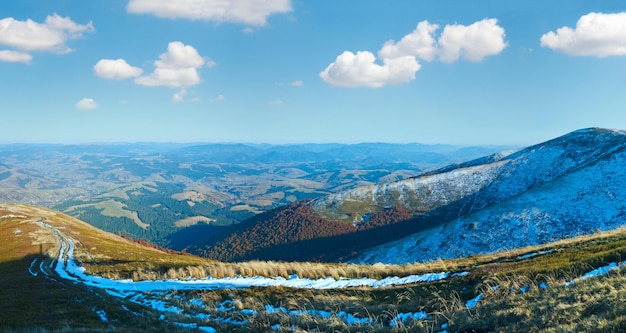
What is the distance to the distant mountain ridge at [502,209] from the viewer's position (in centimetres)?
9031

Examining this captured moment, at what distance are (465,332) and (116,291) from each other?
2643 centimetres

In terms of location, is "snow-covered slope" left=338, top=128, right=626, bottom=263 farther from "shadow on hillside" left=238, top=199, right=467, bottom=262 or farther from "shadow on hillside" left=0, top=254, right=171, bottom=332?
"shadow on hillside" left=0, top=254, right=171, bottom=332

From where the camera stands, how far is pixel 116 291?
27.2 m

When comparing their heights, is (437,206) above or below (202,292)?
below

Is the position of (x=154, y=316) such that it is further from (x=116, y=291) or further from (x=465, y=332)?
(x=465, y=332)

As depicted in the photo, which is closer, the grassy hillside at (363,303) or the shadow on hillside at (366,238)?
the grassy hillside at (363,303)

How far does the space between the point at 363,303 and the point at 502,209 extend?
103 metres

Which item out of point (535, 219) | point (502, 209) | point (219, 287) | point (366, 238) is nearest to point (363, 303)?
point (219, 287)

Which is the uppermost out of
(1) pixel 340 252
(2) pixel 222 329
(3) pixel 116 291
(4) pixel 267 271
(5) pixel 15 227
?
(2) pixel 222 329

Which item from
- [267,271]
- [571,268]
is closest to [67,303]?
[267,271]

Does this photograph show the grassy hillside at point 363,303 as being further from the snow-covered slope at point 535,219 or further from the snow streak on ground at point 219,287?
the snow-covered slope at point 535,219

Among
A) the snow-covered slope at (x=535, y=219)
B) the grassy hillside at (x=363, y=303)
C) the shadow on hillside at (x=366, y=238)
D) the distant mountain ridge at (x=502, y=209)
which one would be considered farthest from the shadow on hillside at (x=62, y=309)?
the shadow on hillside at (x=366, y=238)

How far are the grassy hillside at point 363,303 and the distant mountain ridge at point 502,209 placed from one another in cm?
7954

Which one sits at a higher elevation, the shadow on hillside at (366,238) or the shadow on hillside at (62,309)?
the shadow on hillside at (62,309)
